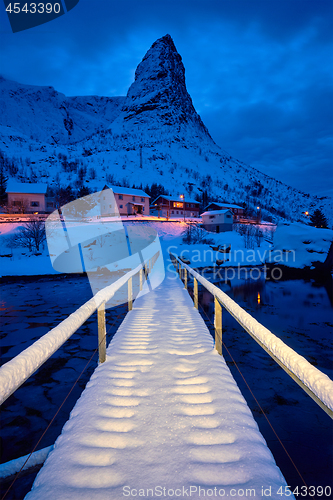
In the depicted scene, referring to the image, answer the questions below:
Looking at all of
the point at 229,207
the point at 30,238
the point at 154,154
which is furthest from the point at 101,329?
the point at 154,154

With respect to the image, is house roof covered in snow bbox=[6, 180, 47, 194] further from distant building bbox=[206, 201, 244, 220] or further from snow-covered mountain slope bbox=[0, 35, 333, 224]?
distant building bbox=[206, 201, 244, 220]

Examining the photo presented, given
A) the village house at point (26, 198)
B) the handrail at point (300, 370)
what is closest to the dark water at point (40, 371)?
the handrail at point (300, 370)

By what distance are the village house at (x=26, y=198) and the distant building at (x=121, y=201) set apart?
1267 cm

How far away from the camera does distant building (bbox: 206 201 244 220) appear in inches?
2369

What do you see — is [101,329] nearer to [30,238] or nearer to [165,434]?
[165,434]

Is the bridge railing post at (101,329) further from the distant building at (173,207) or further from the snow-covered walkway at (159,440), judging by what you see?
the distant building at (173,207)

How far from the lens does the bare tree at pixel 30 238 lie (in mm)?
28406

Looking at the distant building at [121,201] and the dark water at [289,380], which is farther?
the distant building at [121,201]

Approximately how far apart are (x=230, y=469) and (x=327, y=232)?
102 feet

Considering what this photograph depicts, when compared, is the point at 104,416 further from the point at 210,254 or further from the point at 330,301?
the point at 210,254

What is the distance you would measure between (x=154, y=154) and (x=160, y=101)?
73474 mm

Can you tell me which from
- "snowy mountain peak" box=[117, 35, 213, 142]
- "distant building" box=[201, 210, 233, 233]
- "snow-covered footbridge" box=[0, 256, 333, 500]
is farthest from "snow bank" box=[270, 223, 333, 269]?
"snowy mountain peak" box=[117, 35, 213, 142]

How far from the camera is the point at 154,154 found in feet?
409

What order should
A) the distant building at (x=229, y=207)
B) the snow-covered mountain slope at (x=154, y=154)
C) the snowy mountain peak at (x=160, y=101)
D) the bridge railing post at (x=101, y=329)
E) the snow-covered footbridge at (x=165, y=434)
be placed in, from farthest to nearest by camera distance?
the snowy mountain peak at (x=160, y=101)
the snow-covered mountain slope at (x=154, y=154)
the distant building at (x=229, y=207)
the bridge railing post at (x=101, y=329)
the snow-covered footbridge at (x=165, y=434)
